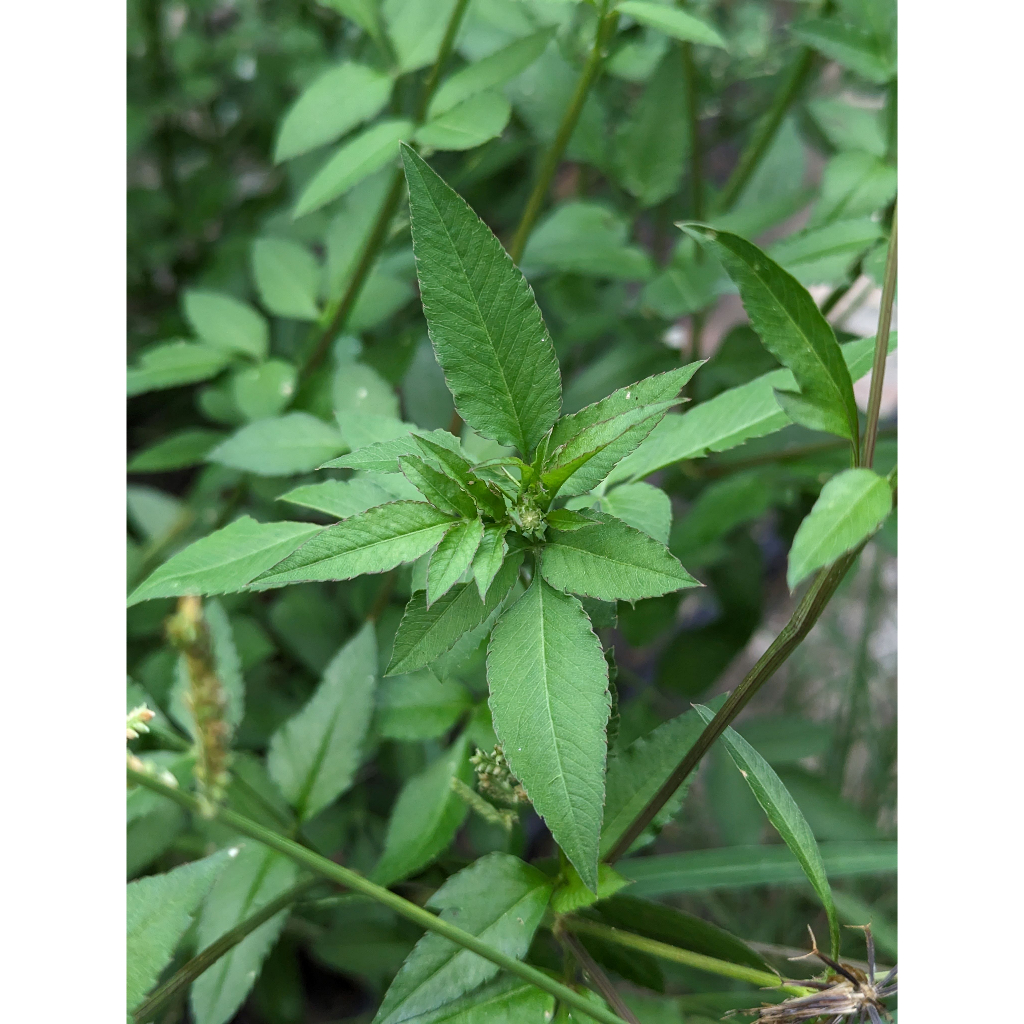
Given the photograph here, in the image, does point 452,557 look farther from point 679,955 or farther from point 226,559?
point 679,955

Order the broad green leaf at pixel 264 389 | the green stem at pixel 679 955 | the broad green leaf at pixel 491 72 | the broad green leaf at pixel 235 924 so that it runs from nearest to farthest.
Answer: the green stem at pixel 679 955 < the broad green leaf at pixel 235 924 < the broad green leaf at pixel 491 72 < the broad green leaf at pixel 264 389

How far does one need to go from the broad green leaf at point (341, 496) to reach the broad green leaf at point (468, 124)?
29 centimetres

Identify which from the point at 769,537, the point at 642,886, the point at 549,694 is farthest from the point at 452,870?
the point at 769,537

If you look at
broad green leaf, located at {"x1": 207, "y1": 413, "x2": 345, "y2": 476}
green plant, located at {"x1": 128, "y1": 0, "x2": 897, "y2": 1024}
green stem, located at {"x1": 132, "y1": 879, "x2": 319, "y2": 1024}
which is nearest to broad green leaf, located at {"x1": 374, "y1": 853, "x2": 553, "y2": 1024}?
green plant, located at {"x1": 128, "y1": 0, "x2": 897, "y2": 1024}

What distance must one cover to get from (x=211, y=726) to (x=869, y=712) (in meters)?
1.03

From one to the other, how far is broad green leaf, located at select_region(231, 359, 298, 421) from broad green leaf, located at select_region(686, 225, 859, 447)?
0.49 metres

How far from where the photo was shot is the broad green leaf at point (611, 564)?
14.5 inches

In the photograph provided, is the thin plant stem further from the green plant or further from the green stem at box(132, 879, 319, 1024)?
the green stem at box(132, 879, 319, 1024)

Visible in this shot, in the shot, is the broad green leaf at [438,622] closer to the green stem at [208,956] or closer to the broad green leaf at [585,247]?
the green stem at [208,956]

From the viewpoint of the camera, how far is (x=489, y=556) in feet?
1.31

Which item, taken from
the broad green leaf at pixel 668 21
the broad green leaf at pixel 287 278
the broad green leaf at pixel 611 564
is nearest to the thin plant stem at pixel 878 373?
the broad green leaf at pixel 611 564

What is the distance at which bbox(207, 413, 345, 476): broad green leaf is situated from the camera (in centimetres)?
66

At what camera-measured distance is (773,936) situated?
1.03m

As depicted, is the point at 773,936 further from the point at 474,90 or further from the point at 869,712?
the point at 474,90
